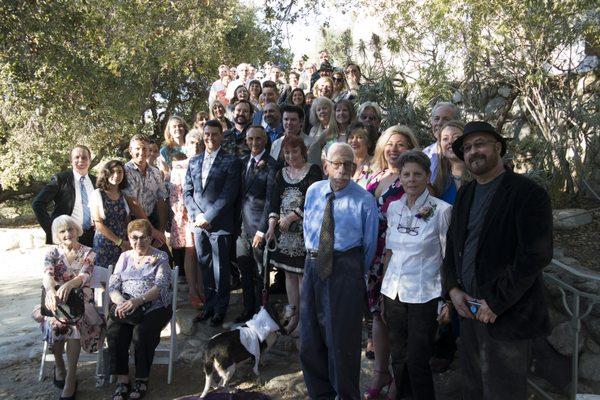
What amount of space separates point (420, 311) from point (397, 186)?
985mm

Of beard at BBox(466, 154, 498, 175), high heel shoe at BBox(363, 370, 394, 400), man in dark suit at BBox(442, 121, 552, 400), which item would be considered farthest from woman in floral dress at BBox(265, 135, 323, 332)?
beard at BBox(466, 154, 498, 175)

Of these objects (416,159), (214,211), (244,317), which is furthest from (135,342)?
(416,159)

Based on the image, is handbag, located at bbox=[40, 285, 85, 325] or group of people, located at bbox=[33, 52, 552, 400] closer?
group of people, located at bbox=[33, 52, 552, 400]

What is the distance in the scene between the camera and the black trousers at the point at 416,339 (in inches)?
123

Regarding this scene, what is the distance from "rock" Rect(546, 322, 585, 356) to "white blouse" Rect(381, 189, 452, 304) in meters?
2.10

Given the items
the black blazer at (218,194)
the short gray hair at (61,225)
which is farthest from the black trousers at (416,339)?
the short gray hair at (61,225)

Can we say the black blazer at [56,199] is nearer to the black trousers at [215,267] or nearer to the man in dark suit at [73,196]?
the man in dark suit at [73,196]

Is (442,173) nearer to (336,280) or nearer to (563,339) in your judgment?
(336,280)

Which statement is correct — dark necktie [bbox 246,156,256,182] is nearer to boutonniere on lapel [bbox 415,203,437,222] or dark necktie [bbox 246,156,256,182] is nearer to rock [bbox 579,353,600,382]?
boutonniere on lapel [bbox 415,203,437,222]

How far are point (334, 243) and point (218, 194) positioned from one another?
73.7 inches

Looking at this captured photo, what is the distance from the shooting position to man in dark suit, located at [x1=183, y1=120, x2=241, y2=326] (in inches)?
189

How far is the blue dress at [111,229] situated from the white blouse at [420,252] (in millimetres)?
2762

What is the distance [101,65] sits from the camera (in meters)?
8.32

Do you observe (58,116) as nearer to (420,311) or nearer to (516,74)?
(516,74)
